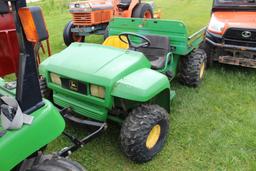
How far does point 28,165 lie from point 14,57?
0.66m

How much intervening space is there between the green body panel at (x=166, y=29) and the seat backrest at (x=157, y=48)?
0.31ft

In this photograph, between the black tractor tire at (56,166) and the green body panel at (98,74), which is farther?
the green body panel at (98,74)

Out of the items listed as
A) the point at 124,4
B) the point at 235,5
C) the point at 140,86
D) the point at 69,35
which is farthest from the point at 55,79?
the point at 124,4

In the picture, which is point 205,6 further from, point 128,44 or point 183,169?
point 183,169

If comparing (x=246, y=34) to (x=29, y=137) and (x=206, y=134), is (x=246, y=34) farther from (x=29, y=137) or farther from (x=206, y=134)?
(x=29, y=137)

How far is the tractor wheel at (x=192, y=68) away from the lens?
416cm

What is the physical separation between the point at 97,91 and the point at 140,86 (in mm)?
420

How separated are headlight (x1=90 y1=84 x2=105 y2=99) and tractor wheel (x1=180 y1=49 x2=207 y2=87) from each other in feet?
6.27

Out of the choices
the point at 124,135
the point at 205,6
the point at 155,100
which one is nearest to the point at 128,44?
the point at 155,100

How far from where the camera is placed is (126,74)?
2729 mm

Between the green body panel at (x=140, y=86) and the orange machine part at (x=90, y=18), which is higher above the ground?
the green body panel at (x=140, y=86)

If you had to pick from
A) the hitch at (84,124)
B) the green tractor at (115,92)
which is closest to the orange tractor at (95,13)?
the green tractor at (115,92)

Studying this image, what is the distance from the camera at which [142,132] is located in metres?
2.56

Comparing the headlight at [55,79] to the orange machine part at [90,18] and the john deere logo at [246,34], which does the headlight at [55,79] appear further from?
the orange machine part at [90,18]
